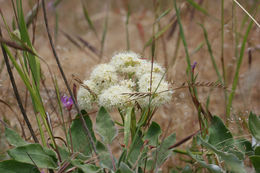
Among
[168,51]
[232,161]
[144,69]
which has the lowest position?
[232,161]

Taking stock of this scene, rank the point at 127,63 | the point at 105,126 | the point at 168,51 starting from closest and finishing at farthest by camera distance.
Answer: the point at 105,126 → the point at 127,63 → the point at 168,51

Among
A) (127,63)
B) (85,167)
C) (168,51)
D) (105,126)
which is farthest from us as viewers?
(168,51)

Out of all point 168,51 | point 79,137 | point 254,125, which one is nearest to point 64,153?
point 79,137

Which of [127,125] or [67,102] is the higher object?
[67,102]

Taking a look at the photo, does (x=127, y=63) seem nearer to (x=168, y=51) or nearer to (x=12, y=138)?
(x=12, y=138)

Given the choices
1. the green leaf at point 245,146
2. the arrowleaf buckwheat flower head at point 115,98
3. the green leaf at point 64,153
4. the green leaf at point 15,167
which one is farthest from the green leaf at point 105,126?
the green leaf at point 245,146

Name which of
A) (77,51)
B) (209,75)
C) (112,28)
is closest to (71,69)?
(77,51)
